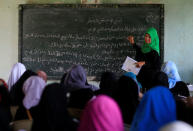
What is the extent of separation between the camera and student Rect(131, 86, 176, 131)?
1.60 meters

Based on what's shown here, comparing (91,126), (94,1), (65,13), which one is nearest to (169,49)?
(94,1)

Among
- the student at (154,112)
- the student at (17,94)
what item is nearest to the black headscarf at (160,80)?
the student at (154,112)

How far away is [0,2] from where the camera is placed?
4633mm

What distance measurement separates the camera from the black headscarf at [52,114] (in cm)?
180

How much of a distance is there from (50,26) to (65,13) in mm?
347

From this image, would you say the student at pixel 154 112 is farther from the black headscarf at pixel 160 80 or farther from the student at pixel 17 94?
the student at pixel 17 94

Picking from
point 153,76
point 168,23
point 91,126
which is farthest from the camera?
point 168,23

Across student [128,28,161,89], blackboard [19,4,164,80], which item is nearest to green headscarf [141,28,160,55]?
student [128,28,161,89]

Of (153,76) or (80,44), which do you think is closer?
(153,76)

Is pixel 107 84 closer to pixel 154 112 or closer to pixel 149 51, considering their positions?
pixel 149 51

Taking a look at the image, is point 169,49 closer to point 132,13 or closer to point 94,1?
point 132,13

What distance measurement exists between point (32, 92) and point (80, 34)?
2.47 meters

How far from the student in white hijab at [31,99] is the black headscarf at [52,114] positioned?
0.23m

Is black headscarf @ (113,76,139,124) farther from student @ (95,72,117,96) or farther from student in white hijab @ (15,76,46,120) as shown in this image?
student in white hijab @ (15,76,46,120)
